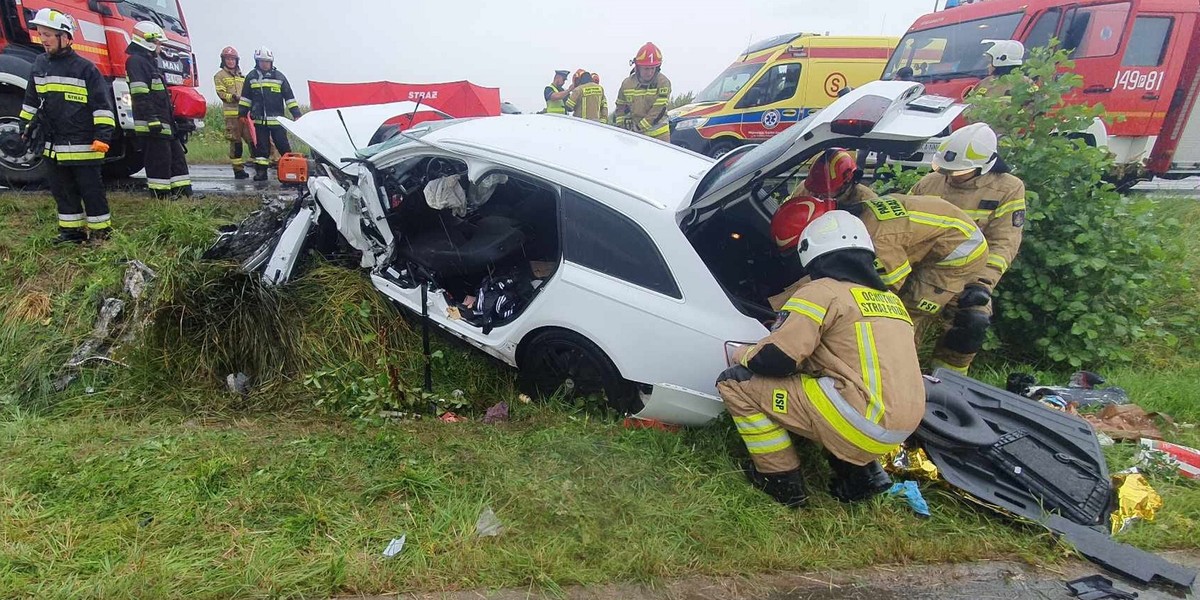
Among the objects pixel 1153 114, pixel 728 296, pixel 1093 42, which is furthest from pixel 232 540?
pixel 1153 114

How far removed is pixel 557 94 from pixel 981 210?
8452 millimetres

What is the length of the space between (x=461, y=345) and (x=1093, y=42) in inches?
327

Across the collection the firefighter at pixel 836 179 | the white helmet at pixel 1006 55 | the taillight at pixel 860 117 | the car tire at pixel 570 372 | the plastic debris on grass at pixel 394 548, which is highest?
the white helmet at pixel 1006 55

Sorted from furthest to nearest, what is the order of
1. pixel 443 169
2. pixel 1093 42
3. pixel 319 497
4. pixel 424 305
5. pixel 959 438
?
pixel 1093 42
pixel 443 169
pixel 424 305
pixel 959 438
pixel 319 497

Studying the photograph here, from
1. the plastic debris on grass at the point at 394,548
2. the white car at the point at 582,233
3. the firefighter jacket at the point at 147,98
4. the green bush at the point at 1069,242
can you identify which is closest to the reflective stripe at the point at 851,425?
the white car at the point at 582,233

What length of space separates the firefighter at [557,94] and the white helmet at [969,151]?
7.59m

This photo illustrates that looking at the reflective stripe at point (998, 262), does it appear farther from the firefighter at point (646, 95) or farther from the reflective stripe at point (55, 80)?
the reflective stripe at point (55, 80)

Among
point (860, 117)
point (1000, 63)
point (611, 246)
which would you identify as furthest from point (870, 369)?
point (1000, 63)

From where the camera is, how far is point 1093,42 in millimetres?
7273

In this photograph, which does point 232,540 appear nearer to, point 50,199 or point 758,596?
point 758,596

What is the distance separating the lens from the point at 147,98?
5438 mm

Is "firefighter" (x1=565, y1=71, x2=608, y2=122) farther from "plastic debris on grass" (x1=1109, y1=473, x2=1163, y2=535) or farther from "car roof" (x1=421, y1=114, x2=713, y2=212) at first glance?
"plastic debris on grass" (x1=1109, y1=473, x2=1163, y2=535)

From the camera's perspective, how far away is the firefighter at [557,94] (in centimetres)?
1080

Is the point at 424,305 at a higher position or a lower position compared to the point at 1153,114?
lower
